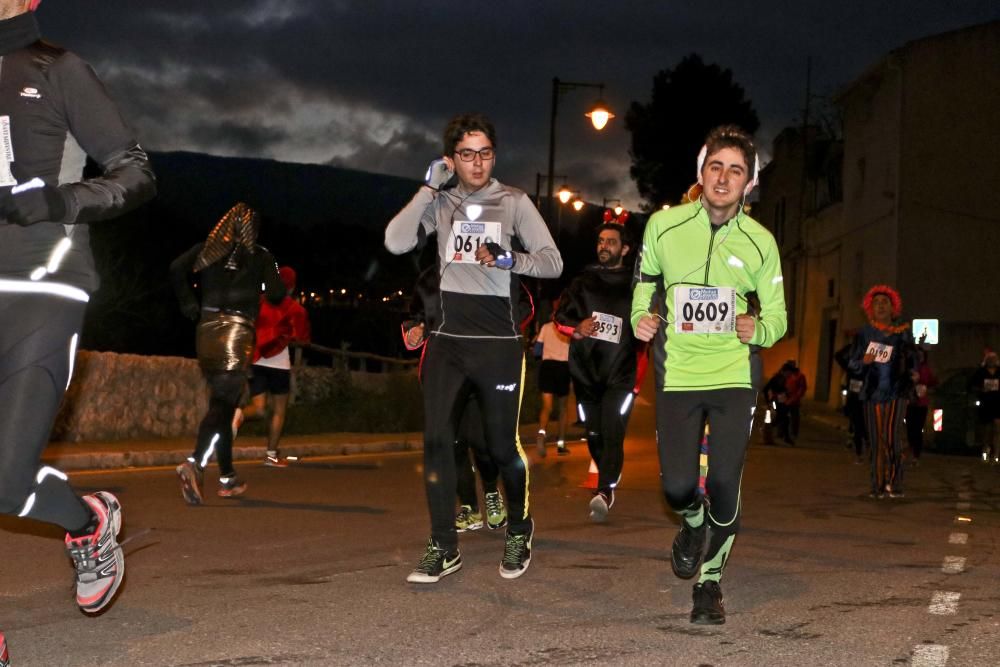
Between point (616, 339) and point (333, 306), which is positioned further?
point (333, 306)

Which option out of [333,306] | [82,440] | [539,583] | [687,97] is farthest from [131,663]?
[333,306]

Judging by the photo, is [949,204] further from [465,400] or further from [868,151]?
[465,400]

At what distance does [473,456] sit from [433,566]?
74.3 inches

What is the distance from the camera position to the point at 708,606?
554 centimetres

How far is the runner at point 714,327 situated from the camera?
224 inches

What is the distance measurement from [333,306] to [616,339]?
247 ft

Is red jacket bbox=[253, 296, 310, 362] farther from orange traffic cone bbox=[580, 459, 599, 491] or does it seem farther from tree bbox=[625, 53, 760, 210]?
tree bbox=[625, 53, 760, 210]

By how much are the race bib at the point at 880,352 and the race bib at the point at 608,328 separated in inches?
131

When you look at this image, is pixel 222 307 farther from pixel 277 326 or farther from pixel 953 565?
pixel 953 565

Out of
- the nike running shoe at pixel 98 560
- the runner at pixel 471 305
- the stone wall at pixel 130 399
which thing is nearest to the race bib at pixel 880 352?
the runner at pixel 471 305

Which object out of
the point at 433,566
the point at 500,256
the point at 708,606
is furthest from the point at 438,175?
the point at 708,606

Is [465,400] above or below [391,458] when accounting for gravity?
above

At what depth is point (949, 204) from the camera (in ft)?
126

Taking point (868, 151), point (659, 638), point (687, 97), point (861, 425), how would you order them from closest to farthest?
point (659, 638) → point (861, 425) → point (868, 151) → point (687, 97)
